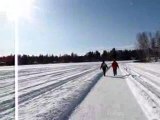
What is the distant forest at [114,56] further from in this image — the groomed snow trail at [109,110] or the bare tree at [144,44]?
the groomed snow trail at [109,110]

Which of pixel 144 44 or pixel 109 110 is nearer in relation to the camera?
pixel 109 110

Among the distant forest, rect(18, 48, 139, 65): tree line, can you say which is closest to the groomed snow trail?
the distant forest

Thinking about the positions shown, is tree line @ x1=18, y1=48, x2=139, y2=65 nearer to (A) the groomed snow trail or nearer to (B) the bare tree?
(B) the bare tree

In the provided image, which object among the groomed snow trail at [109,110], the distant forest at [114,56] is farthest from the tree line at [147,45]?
the groomed snow trail at [109,110]

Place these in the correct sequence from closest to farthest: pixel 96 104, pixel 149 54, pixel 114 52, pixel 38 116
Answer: pixel 38 116
pixel 96 104
pixel 149 54
pixel 114 52

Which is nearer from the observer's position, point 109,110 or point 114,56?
point 109,110

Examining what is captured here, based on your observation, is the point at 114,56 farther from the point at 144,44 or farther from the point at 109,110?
the point at 109,110

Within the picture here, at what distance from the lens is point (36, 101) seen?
10.5m

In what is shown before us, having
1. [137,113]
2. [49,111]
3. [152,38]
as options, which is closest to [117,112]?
[137,113]

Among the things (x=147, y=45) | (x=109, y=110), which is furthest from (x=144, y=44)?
(x=109, y=110)

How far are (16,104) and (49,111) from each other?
191 cm

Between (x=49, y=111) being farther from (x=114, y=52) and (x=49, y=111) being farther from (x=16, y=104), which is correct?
(x=114, y=52)

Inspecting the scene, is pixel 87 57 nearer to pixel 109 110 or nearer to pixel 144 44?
pixel 144 44

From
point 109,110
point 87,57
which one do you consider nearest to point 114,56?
point 87,57
